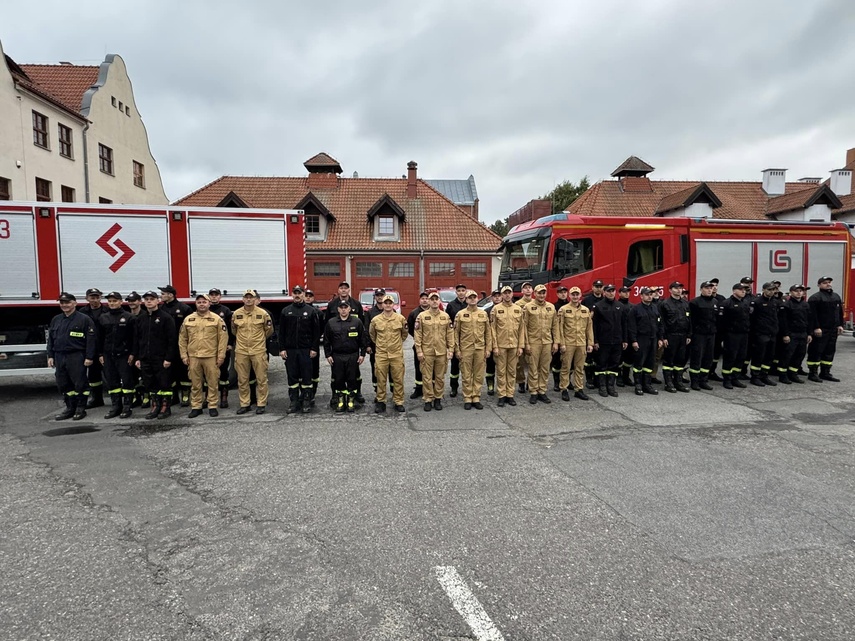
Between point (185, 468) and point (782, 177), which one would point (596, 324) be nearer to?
point (185, 468)

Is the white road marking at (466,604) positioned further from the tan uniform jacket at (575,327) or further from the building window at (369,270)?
the building window at (369,270)

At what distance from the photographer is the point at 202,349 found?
23.2 ft

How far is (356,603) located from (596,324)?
21.7 ft

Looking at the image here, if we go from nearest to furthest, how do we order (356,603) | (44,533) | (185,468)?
(356,603), (44,533), (185,468)

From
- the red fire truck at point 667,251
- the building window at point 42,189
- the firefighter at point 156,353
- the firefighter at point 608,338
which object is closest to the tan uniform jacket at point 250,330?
the firefighter at point 156,353

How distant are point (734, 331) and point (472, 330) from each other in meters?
4.72

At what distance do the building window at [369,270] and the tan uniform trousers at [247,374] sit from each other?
19190 mm

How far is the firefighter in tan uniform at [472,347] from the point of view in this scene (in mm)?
7555

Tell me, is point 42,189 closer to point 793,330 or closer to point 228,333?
point 228,333

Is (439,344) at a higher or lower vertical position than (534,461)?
higher

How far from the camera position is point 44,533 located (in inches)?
142

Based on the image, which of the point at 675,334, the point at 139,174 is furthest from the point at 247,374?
the point at 139,174

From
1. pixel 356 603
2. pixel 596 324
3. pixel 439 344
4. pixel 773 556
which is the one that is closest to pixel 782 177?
pixel 596 324

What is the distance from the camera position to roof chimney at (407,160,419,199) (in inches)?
1138
